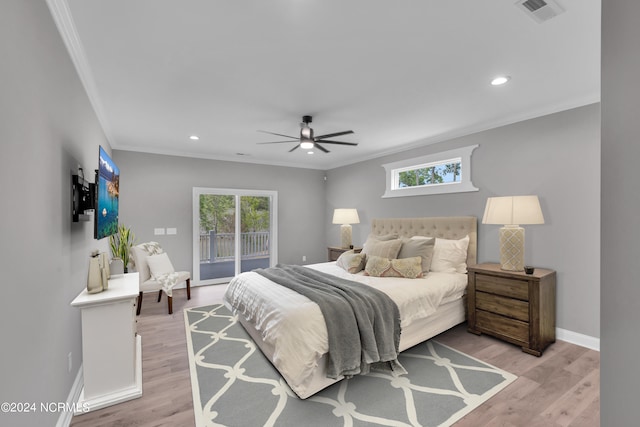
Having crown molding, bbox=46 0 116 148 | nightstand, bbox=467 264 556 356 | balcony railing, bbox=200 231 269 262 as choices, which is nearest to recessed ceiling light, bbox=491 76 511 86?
nightstand, bbox=467 264 556 356

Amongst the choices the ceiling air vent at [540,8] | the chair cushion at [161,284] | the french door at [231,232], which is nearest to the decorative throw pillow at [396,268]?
the ceiling air vent at [540,8]

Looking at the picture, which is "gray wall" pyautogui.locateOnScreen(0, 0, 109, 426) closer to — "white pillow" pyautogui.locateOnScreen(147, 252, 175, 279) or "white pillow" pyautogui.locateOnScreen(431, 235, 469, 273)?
"white pillow" pyautogui.locateOnScreen(147, 252, 175, 279)

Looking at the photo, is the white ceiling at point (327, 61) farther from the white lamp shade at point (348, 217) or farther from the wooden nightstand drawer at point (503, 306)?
the wooden nightstand drawer at point (503, 306)

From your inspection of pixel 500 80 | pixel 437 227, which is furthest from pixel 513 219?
pixel 500 80

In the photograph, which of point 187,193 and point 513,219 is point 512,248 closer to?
point 513,219

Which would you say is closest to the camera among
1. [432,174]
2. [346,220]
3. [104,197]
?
[104,197]

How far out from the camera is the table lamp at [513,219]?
3008 millimetres

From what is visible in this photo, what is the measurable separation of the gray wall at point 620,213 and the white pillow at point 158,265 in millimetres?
4620

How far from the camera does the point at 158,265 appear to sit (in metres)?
4.22

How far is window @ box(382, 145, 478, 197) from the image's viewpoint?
4.04m

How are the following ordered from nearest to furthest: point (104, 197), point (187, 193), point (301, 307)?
point (301, 307) → point (104, 197) → point (187, 193)

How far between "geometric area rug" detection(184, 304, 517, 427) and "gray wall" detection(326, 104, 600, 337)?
138 centimetres

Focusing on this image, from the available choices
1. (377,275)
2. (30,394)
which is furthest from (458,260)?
(30,394)

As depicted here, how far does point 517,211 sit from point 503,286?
0.82 m
